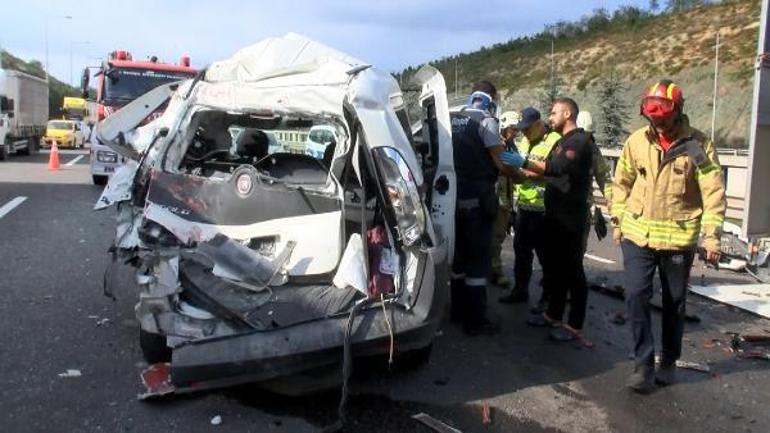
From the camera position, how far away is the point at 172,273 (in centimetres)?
419

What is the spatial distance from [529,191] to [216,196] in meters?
2.71

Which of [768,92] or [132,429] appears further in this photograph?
[768,92]

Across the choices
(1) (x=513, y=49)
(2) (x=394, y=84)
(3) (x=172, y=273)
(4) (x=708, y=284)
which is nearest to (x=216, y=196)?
(3) (x=172, y=273)

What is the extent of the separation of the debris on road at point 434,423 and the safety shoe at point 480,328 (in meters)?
1.66

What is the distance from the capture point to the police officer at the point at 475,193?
18.1 feet

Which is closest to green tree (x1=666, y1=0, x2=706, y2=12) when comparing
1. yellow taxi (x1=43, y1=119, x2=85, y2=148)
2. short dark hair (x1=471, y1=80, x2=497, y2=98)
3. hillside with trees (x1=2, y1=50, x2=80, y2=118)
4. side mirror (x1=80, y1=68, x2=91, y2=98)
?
hillside with trees (x1=2, y1=50, x2=80, y2=118)

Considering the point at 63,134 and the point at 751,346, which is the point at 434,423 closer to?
the point at 751,346

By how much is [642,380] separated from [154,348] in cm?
293

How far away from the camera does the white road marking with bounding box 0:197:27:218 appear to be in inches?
455

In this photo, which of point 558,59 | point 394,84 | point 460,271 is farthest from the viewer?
point 558,59

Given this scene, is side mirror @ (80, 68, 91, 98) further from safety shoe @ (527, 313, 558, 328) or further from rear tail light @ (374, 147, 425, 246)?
rear tail light @ (374, 147, 425, 246)

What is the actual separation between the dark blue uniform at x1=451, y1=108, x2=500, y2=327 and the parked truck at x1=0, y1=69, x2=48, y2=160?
22058 mm

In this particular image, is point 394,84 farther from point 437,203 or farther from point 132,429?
point 132,429

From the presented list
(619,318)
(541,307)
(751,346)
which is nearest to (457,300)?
(541,307)
